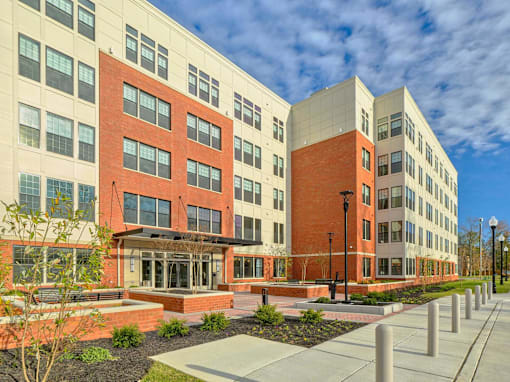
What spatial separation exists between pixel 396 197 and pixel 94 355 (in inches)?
1354

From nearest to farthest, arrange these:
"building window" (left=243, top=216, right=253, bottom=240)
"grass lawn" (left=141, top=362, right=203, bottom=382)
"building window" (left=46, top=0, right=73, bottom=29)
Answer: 1. "grass lawn" (left=141, top=362, right=203, bottom=382)
2. "building window" (left=46, top=0, right=73, bottom=29)
3. "building window" (left=243, top=216, right=253, bottom=240)

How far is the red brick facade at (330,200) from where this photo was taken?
33.6 metres

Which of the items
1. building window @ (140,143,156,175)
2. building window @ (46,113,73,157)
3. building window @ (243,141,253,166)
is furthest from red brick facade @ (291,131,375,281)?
building window @ (46,113,73,157)

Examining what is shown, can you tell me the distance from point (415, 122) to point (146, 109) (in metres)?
30.9

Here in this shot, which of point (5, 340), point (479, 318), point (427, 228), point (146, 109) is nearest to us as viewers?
point (5, 340)

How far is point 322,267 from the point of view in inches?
1340

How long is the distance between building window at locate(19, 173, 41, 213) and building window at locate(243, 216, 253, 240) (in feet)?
60.0

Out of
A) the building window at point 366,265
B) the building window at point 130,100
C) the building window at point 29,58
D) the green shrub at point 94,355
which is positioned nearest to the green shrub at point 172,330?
the green shrub at point 94,355

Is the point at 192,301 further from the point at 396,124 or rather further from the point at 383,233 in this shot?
the point at 396,124

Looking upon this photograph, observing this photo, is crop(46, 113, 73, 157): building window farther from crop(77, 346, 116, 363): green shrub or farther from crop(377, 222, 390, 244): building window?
crop(377, 222, 390, 244): building window

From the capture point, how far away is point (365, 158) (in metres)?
36.3

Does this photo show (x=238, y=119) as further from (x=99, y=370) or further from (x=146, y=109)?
(x=99, y=370)

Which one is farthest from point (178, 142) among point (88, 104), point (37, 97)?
point (37, 97)

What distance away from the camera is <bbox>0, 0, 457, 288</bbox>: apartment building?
18906 millimetres
